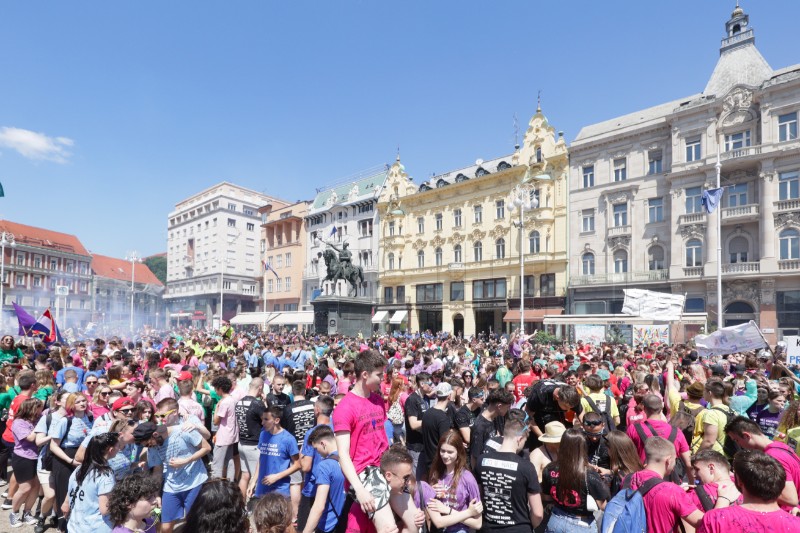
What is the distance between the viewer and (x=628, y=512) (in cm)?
341

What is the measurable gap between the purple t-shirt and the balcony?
35.4m

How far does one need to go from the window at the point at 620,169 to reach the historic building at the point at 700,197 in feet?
0.26

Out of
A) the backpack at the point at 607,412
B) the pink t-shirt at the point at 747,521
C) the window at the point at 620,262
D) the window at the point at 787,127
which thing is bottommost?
the backpack at the point at 607,412

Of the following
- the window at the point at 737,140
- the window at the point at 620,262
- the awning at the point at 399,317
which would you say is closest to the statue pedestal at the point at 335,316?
the awning at the point at 399,317

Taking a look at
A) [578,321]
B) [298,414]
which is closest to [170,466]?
[298,414]

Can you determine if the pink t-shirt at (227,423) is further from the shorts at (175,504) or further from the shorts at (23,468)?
the shorts at (23,468)

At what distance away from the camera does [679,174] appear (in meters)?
32.5

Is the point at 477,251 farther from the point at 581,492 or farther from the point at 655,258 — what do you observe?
the point at 581,492

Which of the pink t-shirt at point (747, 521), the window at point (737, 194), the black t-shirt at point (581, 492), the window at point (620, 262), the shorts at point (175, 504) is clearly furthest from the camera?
the window at point (620, 262)

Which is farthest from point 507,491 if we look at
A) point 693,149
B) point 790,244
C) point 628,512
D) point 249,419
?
point 693,149

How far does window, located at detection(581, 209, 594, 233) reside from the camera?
37.6m

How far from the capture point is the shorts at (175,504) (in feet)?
16.7

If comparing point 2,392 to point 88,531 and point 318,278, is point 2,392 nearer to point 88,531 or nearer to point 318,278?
point 88,531

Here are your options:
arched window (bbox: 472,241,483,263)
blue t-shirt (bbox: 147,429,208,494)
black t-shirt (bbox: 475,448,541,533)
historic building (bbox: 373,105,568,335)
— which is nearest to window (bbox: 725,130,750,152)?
historic building (bbox: 373,105,568,335)
